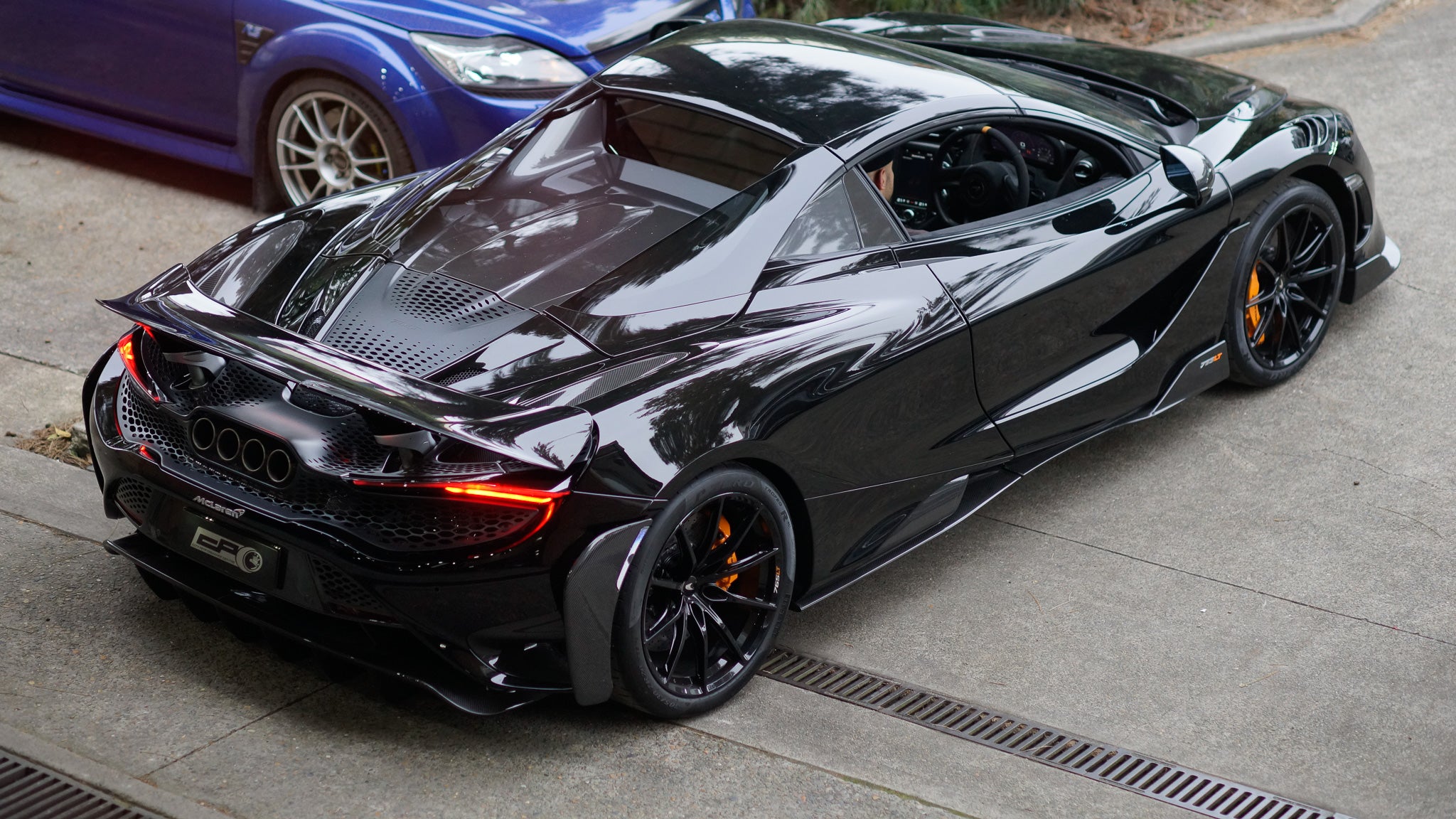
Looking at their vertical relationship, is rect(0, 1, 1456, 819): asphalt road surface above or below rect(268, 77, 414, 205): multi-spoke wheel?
below

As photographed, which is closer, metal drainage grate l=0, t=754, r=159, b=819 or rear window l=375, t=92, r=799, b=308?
metal drainage grate l=0, t=754, r=159, b=819

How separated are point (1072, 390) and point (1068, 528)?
48cm

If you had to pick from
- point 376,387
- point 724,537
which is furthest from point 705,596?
point 376,387

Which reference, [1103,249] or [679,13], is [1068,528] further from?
[679,13]

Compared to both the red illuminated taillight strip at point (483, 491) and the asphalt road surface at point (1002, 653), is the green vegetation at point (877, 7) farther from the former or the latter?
the red illuminated taillight strip at point (483, 491)

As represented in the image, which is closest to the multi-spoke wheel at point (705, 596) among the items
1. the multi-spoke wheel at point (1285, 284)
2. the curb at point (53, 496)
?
the curb at point (53, 496)

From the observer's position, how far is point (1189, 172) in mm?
4648

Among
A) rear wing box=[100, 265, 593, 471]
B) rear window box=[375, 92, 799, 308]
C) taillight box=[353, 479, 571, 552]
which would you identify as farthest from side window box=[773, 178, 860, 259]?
taillight box=[353, 479, 571, 552]

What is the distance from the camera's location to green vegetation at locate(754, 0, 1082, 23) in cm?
895

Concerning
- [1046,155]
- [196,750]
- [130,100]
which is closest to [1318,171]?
[1046,155]

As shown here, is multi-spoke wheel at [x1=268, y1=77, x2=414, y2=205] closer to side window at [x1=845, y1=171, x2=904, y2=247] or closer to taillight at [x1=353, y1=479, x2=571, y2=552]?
side window at [x1=845, y1=171, x2=904, y2=247]

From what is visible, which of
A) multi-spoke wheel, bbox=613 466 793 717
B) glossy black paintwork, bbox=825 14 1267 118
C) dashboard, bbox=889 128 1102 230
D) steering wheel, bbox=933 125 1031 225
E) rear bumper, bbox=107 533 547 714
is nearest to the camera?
rear bumper, bbox=107 533 547 714

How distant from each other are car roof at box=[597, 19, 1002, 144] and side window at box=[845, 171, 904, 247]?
141mm

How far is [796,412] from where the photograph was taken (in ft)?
11.8
